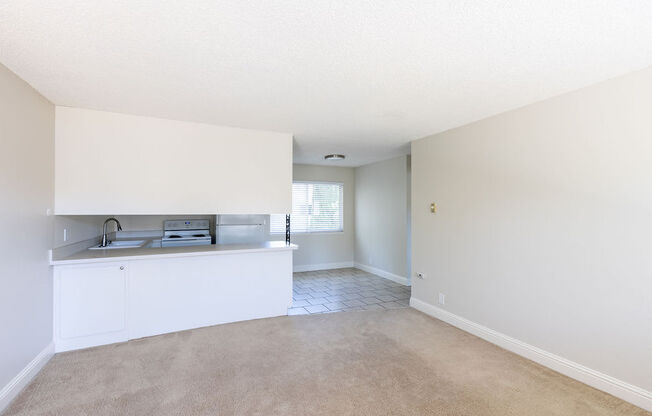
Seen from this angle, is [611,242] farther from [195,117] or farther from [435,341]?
[195,117]

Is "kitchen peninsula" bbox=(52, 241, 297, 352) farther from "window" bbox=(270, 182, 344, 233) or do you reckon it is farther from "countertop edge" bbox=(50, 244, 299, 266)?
"window" bbox=(270, 182, 344, 233)

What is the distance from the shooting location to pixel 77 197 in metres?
3.15

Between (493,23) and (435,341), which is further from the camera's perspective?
(435,341)

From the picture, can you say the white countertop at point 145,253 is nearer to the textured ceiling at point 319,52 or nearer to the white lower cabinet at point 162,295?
the white lower cabinet at point 162,295

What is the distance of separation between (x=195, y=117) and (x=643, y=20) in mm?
3578

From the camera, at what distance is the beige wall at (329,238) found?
685 cm

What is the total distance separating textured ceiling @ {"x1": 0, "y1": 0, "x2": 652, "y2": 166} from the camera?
5.18 feet

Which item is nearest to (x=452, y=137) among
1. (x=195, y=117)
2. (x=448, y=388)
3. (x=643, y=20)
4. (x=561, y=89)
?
(x=561, y=89)

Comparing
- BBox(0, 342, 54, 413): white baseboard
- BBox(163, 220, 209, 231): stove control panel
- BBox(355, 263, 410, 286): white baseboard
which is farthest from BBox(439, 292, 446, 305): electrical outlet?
BBox(0, 342, 54, 413): white baseboard

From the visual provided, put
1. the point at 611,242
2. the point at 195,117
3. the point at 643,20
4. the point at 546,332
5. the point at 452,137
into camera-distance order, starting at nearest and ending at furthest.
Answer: the point at 643,20, the point at 611,242, the point at 546,332, the point at 195,117, the point at 452,137

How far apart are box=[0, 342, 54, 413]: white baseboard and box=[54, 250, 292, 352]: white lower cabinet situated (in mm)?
202

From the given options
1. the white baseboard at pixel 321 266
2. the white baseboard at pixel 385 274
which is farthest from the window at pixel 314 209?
the white baseboard at pixel 385 274

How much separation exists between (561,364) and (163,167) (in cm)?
433

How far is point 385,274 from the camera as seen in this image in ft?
20.3
